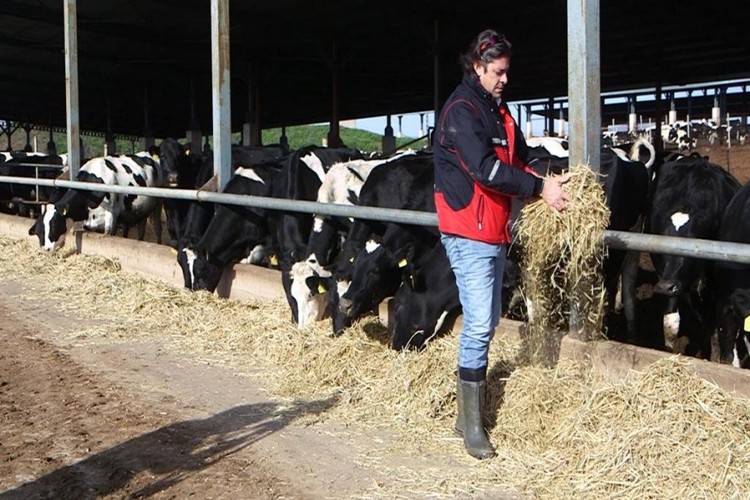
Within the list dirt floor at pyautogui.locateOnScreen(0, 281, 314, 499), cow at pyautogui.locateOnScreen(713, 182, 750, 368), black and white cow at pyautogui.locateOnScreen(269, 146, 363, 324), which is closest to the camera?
dirt floor at pyautogui.locateOnScreen(0, 281, 314, 499)

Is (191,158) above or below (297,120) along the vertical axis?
below

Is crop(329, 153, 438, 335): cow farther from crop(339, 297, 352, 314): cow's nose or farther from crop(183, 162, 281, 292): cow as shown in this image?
crop(183, 162, 281, 292): cow

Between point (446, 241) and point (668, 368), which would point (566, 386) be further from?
point (446, 241)

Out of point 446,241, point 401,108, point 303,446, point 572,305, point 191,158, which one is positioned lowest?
point 303,446

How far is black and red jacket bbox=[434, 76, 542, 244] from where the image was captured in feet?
13.5

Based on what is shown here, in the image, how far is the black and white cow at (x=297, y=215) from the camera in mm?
7414

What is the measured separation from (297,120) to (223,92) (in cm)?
3070

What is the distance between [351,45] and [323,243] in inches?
525

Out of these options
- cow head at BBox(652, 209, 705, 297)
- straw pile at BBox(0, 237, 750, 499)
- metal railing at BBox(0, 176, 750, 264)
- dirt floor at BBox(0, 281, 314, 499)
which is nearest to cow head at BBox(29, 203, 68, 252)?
metal railing at BBox(0, 176, 750, 264)

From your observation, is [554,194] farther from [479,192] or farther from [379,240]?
[379,240]

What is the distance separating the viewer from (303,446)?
4703 millimetres

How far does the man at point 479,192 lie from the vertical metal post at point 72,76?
9.46 metres

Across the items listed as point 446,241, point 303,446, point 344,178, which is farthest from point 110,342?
point 446,241

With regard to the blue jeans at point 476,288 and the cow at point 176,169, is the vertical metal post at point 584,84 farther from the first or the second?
the cow at point 176,169
